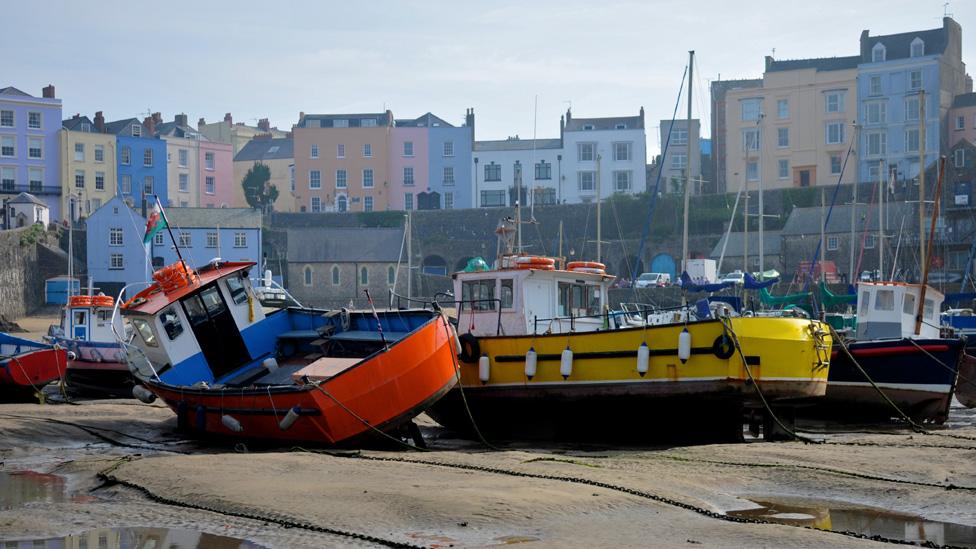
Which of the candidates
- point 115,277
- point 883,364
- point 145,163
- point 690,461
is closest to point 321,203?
point 145,163

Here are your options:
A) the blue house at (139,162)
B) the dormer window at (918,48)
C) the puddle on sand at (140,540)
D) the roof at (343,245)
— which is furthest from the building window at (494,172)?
the puddle on sand at (140,540)

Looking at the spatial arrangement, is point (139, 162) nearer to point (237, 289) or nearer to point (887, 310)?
point (237, 289)

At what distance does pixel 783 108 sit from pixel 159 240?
33.6m

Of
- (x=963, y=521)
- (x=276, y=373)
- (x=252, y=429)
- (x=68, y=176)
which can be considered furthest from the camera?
(x=68, y=176)

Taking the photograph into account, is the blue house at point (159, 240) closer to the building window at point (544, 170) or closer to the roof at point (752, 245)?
the building window at point (544, 170)

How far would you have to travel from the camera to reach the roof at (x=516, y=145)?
7444cm

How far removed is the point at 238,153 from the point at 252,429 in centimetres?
7014

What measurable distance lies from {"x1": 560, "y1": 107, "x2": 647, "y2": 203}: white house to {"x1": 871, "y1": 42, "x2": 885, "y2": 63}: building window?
13942 mm

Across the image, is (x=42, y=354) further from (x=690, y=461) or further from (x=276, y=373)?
(x=690, y=461)

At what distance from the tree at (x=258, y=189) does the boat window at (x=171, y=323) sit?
59390 millimetres

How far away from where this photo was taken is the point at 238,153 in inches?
3290

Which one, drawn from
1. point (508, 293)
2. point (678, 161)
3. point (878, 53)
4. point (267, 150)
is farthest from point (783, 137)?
point (508, 293)

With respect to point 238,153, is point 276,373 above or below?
below

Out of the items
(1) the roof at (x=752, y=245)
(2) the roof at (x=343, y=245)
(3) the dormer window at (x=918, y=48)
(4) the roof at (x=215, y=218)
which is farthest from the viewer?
(3) the dormer window at (x=918, y=48)
